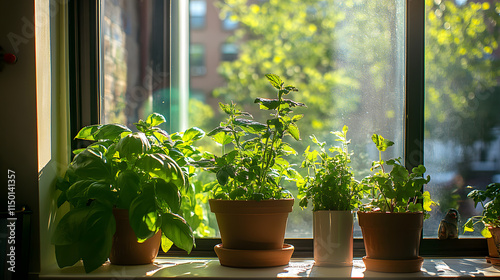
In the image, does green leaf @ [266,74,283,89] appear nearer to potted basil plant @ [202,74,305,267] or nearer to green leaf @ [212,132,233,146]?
potted basil plant @ [202,74,305,267]

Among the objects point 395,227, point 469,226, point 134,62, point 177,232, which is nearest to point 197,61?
point 134,62

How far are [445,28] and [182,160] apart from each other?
1079 mm

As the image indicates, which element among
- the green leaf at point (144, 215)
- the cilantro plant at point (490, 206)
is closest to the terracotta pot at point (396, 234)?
the cilantro plant at point (490, 206)

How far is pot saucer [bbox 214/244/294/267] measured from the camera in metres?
1.42

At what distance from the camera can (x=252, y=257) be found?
55.7 inches

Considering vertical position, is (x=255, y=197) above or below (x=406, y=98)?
below

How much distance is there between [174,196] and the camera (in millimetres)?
1358

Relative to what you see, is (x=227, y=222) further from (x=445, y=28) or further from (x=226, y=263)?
(x=445, y=28)

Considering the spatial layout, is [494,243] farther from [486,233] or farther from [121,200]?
[121,200]

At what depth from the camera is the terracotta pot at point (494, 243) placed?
1.49 m

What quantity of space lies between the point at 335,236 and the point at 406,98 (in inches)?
23.1

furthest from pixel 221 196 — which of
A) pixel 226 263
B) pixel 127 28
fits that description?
pixel 127 28

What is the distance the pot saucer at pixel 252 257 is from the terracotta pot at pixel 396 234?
29cm

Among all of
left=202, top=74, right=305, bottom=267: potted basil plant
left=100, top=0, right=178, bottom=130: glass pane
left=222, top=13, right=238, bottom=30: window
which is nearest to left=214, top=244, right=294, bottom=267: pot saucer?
left=202, top=74, right=305, bottom=267: potted basil plant
